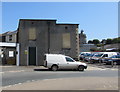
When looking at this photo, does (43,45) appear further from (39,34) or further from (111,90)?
(111,90)

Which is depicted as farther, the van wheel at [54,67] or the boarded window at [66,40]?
the boarded window at [66,40]

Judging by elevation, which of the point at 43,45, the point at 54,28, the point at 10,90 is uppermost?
the point at 54,28

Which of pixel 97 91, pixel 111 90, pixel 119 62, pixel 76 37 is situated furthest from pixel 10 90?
pixel 119 62

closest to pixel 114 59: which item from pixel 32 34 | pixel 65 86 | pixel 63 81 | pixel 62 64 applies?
pixel 32 34

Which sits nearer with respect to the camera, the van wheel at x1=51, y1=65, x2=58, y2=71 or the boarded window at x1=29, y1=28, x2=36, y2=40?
the van wheel at x1=51, y1=65, x2=58, y2=71

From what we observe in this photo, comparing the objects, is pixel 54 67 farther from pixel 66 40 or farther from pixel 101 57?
pixel 101 57

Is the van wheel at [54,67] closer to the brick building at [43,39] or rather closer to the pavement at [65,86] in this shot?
the brick building at [43,39]

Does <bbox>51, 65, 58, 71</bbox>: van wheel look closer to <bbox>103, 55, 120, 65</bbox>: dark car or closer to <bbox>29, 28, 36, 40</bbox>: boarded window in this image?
<bbox>29, 28, 36, 40</bbox>: boarded window

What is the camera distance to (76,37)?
1312 inches

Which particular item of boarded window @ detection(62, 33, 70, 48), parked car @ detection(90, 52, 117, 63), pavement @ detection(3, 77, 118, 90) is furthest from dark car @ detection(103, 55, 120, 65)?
pavement @ detection(3, 77, 118, 90)

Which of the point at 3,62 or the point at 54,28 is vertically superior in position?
the point at 54,28

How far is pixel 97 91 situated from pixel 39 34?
75.7 ft

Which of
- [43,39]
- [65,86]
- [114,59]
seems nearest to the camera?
[65,86]

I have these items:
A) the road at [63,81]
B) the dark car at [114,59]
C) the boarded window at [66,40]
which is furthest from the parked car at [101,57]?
the road at [63,81]
